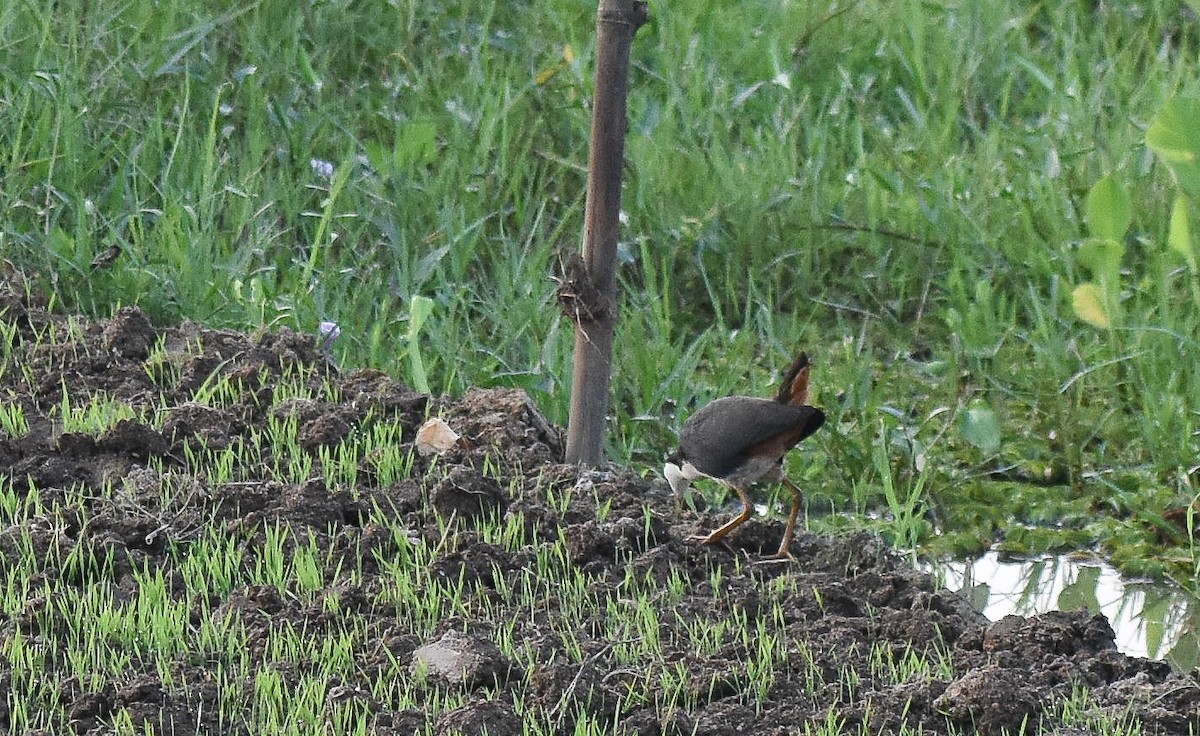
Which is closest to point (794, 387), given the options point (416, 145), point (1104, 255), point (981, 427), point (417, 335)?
point (981, 427)

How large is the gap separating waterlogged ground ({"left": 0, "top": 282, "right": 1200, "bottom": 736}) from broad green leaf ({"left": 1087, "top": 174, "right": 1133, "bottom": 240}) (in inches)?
50.5

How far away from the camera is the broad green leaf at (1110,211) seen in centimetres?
418

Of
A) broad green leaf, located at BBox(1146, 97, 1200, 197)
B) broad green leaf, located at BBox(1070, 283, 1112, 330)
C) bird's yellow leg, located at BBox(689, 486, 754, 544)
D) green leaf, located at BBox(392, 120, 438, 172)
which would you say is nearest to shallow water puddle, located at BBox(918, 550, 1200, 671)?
bird's yellow leg, located at BBox(689, 486, 754, 544)

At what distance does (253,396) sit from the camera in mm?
3816

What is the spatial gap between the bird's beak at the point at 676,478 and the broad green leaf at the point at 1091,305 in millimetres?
1277

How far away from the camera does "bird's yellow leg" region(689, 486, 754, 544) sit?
3.24m

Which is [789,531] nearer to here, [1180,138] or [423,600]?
[423,600]

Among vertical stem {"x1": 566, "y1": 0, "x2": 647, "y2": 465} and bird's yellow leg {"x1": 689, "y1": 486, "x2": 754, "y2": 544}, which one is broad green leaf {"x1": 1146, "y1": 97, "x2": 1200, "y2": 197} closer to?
vertical stem {"x1": 566, "y1": 0, "x2": 647, "y2": 465}

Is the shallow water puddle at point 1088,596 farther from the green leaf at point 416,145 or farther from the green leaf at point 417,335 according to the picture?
the green leaf at point 416,145

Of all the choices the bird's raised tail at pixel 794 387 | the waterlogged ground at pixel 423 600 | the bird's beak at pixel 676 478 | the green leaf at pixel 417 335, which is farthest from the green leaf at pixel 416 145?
the bird's raised tail at pixel 794 387

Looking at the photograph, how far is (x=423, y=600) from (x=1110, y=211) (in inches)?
83.6

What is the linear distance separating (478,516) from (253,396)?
734 millimetres

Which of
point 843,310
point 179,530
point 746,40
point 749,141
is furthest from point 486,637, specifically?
point 746,40

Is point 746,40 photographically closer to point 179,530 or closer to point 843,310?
point 843,310
